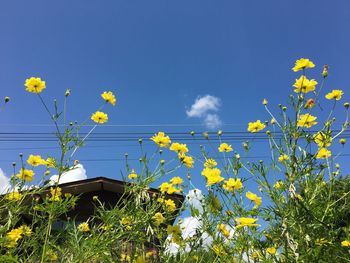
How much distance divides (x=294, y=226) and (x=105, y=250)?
111 centimetres

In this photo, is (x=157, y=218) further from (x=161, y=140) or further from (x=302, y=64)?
(x=302, y=64)

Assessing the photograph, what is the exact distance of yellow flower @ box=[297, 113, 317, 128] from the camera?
234 cm

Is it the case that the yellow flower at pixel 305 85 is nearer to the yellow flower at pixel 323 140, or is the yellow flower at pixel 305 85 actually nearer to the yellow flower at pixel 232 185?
the yellow flower at pixel 323 140

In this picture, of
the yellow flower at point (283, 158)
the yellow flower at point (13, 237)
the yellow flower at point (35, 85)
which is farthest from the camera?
the yellow flower at point (35, 85)

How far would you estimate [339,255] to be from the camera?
2.00 meters

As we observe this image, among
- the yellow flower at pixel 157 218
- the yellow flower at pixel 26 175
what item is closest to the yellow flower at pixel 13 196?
the yellow flower at pixel 26 175

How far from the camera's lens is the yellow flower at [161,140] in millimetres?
3150

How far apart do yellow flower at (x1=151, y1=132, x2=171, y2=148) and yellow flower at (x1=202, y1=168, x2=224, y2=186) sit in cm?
45

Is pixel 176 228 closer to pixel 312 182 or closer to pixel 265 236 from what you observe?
pixel 265 236

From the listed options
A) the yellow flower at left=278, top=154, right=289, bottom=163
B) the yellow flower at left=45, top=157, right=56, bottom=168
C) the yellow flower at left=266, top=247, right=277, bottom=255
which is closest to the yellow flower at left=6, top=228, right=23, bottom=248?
the yellow flower at left=45, top=157, right=56, bottom=168

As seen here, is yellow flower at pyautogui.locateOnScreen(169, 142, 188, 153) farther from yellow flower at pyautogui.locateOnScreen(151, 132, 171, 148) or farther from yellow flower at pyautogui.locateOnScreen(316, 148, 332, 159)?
yellow flower at pyautogui.locateOnScreen(316, 148, 332, 159)

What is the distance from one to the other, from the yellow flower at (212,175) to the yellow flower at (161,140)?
0.45 metres

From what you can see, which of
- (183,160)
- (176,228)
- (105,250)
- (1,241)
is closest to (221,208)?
(176,228)

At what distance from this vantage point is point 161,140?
316 cm
